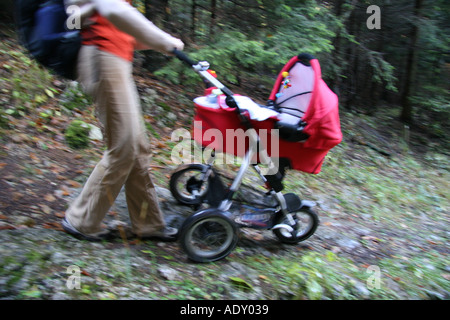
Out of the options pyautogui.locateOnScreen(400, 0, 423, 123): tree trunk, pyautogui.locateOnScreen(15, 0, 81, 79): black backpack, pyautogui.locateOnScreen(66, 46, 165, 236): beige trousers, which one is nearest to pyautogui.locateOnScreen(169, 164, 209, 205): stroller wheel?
pyautogui.locateOnScreen(66, 46, 165, 236): beige trousers

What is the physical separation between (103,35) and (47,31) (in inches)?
15.0

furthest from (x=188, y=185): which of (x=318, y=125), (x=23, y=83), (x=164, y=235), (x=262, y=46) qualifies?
(x=262, y=46)

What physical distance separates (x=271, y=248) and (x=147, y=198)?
140cm

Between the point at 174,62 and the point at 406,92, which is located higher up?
the point at 174,62

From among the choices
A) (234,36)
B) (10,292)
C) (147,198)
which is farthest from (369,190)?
(10,292)

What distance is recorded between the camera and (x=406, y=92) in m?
11.0

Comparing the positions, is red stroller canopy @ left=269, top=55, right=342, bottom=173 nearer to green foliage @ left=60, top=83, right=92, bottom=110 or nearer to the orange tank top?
the orange tank top

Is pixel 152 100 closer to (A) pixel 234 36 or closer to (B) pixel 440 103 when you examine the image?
(A) pixel 234 36

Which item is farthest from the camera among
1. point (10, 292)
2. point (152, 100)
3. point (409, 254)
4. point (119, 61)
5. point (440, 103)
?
point (440, 103)

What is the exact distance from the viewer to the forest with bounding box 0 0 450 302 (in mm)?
2855

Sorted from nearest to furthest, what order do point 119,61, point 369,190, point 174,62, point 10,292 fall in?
1. point 10,292
2. point 119,61
3. point 174,62
4. point 369,190

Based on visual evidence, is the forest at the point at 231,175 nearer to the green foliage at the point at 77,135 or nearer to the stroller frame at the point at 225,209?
the green foliage at the point at 77,135

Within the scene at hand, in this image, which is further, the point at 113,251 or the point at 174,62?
the point at 174,62

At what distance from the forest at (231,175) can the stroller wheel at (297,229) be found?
0.46 feet
